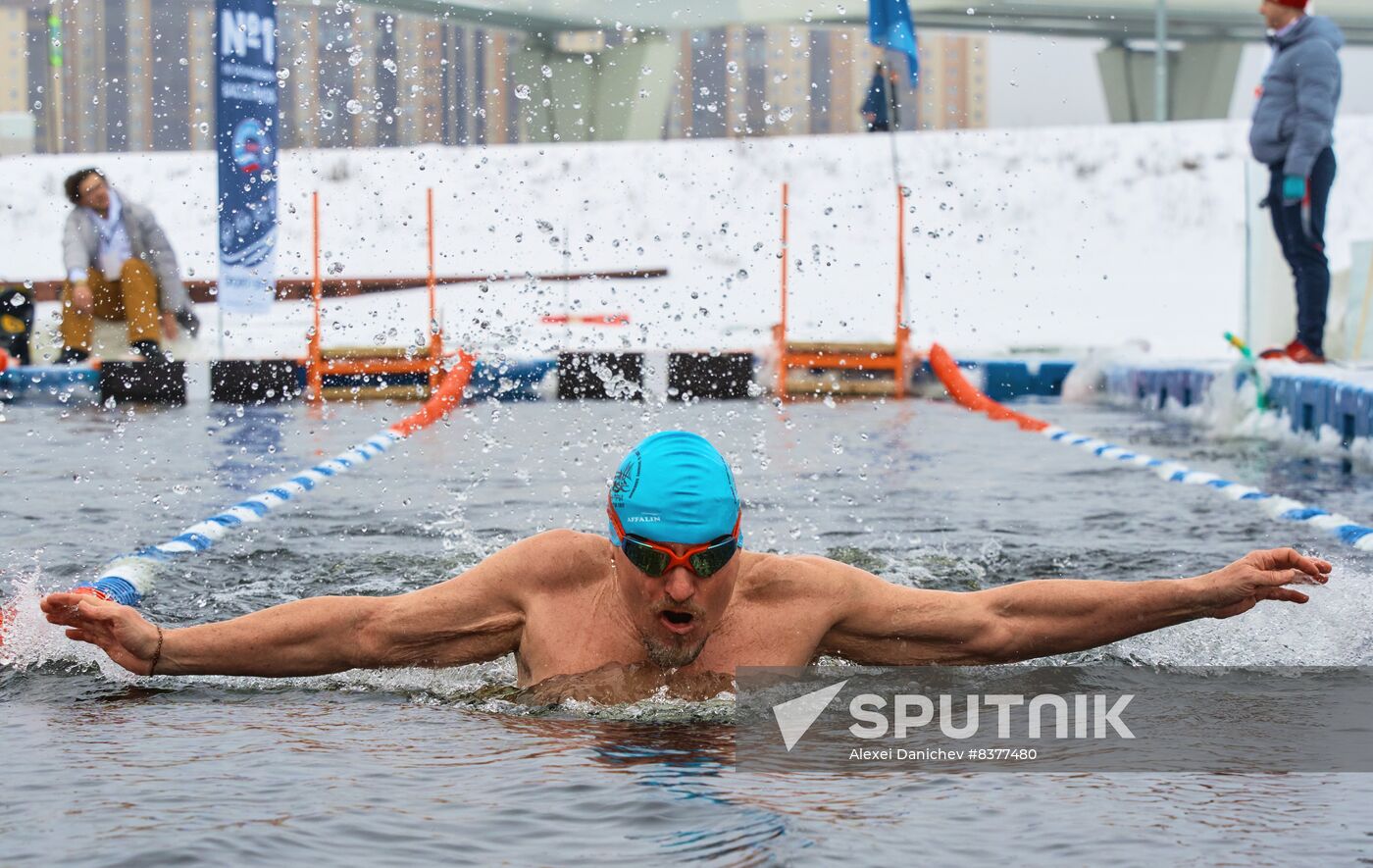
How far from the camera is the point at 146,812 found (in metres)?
2.86

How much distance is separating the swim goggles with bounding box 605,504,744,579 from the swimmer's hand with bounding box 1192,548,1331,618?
95 centimetres

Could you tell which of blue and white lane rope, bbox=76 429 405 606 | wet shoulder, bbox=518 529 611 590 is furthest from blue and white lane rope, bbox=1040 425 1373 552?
blue and white lane rope, bbox=76 429 405 606

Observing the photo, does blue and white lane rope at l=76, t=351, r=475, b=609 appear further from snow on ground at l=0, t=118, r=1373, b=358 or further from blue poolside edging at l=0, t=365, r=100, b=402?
snow on ground at l=0, t=118, r=1373, b=358

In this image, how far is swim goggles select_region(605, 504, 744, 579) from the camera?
11.1ft

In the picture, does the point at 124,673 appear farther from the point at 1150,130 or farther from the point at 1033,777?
the point at 1150,130

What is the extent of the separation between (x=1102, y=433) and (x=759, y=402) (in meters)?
3.47

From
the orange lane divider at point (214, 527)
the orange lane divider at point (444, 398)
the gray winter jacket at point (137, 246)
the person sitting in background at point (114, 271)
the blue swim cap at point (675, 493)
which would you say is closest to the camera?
the blue swim cap at point (675, 493)

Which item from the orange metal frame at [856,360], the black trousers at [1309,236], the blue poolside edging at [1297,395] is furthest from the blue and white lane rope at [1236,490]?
the orange metal frame at [856,360]

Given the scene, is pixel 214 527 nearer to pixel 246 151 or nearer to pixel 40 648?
pixel 40 648

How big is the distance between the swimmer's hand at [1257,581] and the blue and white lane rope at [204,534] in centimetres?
248

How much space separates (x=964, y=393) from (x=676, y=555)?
415 inches

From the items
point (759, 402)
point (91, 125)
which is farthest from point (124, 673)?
point (91, 125)

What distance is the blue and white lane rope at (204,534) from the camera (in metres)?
5.19

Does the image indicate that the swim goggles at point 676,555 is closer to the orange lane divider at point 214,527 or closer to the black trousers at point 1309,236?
the orange lane divider at point 214,527
